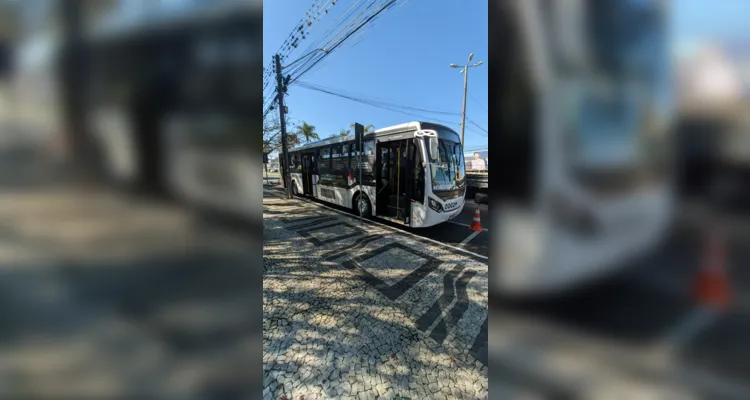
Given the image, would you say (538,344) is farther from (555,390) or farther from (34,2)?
(34,2)

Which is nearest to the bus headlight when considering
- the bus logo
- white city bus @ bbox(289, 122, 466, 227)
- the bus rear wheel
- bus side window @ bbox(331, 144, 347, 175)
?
white city bus @ bbox(289, 122, 466, 227)

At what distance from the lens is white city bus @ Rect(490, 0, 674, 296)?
0.83 m

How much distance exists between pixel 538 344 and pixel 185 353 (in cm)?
127

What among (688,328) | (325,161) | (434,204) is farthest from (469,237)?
(325,161)

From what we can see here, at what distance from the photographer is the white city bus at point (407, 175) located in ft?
17.9

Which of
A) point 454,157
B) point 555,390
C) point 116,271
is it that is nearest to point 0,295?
point 116,271

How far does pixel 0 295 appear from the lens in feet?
2.18

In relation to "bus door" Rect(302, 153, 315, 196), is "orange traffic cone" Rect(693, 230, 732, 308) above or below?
below

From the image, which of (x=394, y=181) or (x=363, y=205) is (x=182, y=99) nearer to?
(x=394, y=181)

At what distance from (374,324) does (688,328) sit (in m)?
1.97

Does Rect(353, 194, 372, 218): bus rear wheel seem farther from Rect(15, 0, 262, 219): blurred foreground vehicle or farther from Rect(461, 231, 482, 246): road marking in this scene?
Rect(15, 0, 262, 219): blurred foreground vehicle

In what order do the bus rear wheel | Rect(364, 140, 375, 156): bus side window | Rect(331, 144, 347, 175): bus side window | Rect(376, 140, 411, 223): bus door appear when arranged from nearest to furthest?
1. Rect(376, 140, 411, 223): bus door
2. Rect(364, 140, 375, 156): bus side window
3. the bus rear wheel
4. Rect(331, 144, 347, 175): bus side window

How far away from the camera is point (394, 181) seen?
618 centimetres

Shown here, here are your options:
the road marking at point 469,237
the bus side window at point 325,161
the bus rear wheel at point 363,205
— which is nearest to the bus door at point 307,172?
the bus side window at point 325,161
